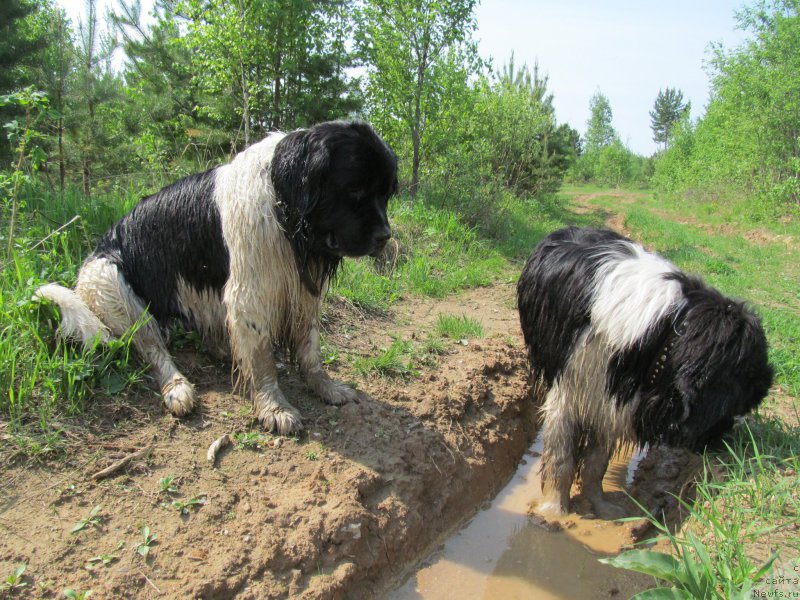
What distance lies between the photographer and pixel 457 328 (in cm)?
489

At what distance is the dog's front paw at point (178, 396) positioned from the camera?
9.80ft

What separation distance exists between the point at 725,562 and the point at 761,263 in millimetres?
10727

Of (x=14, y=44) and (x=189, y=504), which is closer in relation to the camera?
(x=189, y=504)

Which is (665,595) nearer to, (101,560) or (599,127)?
(101,560)

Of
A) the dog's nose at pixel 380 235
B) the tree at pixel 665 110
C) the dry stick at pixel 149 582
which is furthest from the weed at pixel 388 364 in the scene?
the tree at pixel 665 110

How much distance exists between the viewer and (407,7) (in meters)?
8.74

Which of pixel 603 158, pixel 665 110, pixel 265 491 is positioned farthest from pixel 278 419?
pixel 665 110

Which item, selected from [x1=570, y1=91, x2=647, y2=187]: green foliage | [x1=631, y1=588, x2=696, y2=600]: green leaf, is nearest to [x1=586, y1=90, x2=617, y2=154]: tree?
[x1=570, y1=91, x2=647, y2=187]: green foliage

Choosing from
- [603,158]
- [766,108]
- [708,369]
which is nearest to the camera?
[708,369]

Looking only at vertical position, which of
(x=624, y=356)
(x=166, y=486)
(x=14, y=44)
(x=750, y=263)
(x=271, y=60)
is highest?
(x=271, y=60)

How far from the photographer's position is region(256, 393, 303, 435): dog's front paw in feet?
9.95

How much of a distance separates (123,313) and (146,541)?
4.74 ft

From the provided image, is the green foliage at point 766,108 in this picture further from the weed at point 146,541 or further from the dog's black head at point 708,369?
the weed at point 146,541

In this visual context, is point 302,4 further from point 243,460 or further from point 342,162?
point 243,460
